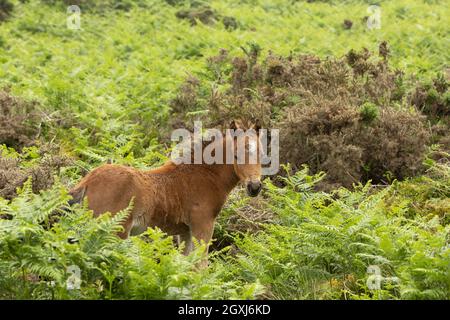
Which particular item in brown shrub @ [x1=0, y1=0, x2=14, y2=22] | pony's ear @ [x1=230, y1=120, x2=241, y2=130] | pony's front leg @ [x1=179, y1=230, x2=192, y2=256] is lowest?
pony's front leg @ [x1=179, y1=230, x2=192, y2=256]

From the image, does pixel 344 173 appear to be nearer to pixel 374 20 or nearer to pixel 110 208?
pixel 110 208

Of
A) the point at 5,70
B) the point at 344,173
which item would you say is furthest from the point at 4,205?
the point at 5,70

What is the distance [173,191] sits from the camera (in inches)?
327

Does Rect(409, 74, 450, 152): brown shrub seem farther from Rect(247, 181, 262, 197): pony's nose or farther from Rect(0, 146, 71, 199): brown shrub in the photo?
Rect(0, 146, 71, 199): brown shrub

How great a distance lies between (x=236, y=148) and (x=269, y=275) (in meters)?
1.63

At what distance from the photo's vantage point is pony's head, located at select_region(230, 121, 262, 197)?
8469mm

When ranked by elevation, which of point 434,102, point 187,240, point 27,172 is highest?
point 434,102

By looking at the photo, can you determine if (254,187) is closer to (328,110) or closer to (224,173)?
(224,173)

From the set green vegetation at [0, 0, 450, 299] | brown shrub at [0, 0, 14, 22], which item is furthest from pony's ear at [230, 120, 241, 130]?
brown shrub at [0, 0, 14, 22]

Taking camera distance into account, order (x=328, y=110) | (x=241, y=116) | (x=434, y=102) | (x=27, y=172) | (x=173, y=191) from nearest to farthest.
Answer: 1. (x=173, y=191)
2. (x=27, y=172)
3. (x=328, y=110)
4. (x=241, y=116)
5. (x=434, y=102)

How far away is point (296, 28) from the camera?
2277cm

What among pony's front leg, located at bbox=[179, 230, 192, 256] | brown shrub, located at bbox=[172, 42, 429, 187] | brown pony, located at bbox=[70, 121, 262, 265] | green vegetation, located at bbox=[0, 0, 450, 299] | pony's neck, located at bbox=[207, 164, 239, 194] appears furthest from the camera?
brown shrub, located at bbox=[172, 42, 429, 187]

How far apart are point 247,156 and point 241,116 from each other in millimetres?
3800

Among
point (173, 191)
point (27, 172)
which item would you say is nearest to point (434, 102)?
point (173, 191)
